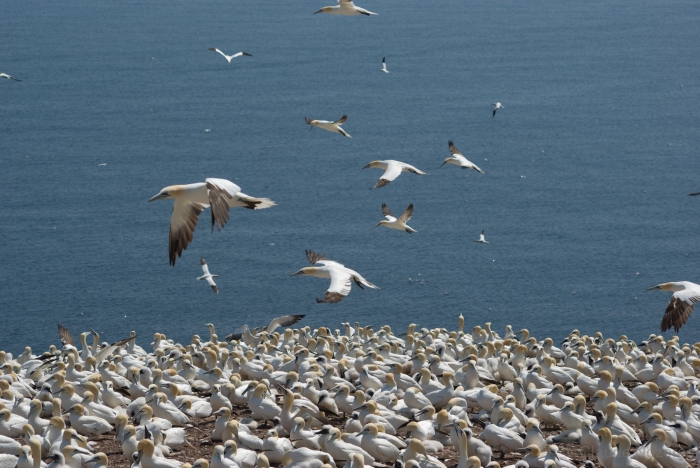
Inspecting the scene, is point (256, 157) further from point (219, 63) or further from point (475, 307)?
point (219, 63)

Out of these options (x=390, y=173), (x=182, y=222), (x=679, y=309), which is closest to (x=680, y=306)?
(x=679, y=309)

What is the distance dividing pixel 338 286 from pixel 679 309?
585cm

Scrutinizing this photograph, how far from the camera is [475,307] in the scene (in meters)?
41.0

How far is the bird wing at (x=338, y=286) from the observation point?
1311 cm

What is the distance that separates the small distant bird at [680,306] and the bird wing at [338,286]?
496 cm

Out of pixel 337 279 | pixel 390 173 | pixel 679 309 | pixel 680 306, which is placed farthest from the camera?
pixel 390 173

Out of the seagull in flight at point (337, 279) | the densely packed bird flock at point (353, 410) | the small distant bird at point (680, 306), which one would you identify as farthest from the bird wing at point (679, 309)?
the seagull in flight at point (337, 279)

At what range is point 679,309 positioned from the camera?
16.3 metres

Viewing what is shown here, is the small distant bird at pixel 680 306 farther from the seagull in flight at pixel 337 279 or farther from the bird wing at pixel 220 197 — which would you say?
the bird wing at pixel 220 197

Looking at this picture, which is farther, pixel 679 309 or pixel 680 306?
pixel 680 306

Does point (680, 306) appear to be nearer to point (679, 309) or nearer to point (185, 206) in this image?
point (679, 309)

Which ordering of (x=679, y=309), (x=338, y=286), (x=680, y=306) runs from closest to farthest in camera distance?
(x=338, y=286)
(x=679, y=309)
(x=680, y=306)

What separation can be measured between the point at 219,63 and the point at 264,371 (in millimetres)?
76093

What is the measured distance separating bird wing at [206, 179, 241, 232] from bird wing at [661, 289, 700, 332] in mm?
7335
